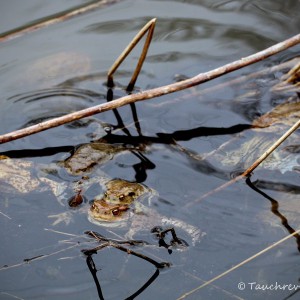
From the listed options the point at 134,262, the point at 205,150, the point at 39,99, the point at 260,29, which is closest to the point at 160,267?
the point at 134,262

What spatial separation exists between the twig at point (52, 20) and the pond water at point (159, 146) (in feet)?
0.16

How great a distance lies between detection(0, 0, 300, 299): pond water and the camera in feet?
8.24

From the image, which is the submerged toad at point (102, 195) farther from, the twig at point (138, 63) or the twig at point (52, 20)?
the twig at point (52, 20)

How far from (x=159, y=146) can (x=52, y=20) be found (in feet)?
5.91

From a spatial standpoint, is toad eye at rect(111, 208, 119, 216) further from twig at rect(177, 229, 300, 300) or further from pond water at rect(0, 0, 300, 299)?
twig at rect(177, 229, 300, 300)

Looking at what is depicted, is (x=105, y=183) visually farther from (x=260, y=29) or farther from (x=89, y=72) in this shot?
(x=260, y=29)

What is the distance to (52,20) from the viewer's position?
172 inches

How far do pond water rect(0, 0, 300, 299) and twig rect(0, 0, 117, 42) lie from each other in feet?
0.16

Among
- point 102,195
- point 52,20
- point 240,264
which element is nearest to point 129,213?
point 102,195

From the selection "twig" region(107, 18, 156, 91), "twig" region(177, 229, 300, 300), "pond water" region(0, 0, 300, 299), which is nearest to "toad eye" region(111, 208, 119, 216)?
"pond water" region(0, 0, 300, 299)

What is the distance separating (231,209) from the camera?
9.39 feet


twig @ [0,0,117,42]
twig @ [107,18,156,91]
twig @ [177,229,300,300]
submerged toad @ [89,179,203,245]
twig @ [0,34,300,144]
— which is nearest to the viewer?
twig @ [177,229,300,300]

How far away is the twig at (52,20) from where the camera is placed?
13.9 ft

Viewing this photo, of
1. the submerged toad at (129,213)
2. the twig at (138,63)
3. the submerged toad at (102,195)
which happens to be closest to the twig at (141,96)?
the submerged toad at (102,195)
